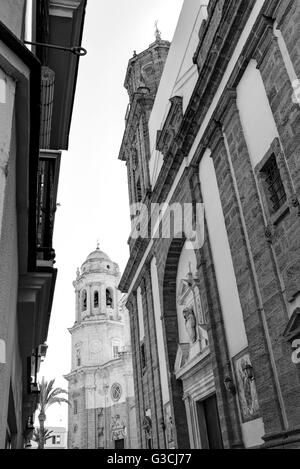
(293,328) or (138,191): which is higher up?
(138,191)

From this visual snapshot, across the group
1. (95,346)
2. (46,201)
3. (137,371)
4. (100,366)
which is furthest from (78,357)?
(46,201)

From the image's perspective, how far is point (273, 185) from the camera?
320 inches

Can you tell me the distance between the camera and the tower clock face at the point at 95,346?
44.3 meters

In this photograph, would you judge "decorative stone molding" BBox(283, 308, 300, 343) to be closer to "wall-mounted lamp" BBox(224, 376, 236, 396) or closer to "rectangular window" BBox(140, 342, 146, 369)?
"wall-mounted lamp" BBox(224, 376, 236, 396)

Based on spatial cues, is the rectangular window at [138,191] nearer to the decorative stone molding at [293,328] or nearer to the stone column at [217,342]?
the stone column at [217,342]

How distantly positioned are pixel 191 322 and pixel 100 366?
3173cm

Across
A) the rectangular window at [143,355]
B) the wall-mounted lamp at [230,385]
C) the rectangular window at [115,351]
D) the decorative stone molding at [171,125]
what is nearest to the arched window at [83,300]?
the rectangular window at [115,351]

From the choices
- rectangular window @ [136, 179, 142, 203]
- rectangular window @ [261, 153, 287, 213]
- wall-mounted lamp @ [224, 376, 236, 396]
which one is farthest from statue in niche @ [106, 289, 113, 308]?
rectangular window @ [261, 153, 287, 213]

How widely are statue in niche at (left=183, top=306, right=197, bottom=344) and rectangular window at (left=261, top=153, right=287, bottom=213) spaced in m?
5.10

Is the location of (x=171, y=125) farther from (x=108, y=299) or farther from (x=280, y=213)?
(x=108, y=299)

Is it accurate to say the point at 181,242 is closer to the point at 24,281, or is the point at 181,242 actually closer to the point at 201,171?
the point at 201,171

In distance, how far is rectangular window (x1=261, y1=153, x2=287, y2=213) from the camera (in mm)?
7945

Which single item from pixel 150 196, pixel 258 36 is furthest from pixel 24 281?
pixel 150 196

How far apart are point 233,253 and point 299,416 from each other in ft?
10.9
